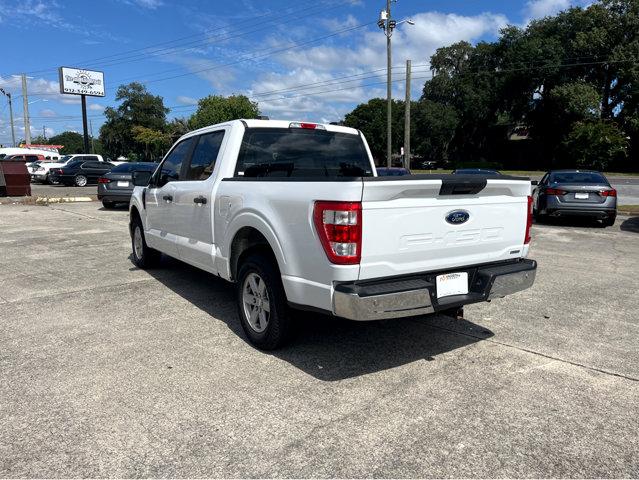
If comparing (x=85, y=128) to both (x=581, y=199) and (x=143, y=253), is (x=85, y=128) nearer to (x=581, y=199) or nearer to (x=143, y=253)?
(x=143, y=253)

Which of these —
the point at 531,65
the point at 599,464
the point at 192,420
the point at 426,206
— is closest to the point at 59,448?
the point at 192,420

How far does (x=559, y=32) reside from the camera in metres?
57.8

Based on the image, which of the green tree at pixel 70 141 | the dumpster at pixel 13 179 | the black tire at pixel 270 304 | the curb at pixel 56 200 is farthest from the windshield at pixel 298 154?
the green tree at pixel 70 141

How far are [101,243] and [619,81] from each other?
5539 cm

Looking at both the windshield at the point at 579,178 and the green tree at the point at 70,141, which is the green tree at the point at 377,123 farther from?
the green tree at the point at 70,141

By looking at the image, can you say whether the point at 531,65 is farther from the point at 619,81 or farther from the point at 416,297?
the point at 416,297

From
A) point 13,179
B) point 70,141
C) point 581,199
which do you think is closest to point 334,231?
point 581,199

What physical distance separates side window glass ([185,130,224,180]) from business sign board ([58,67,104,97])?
52.5 metres

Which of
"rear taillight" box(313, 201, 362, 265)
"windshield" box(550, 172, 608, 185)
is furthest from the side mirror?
"windshield" box(550, 172, 608, 185)

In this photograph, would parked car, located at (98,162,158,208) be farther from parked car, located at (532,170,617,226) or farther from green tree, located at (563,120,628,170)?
green tree, located at (563,120,628,170)

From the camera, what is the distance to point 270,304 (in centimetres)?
402

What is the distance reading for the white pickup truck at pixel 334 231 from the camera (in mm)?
3336

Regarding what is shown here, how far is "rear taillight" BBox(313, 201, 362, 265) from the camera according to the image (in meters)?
3.26

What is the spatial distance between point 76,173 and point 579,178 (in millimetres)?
23976
